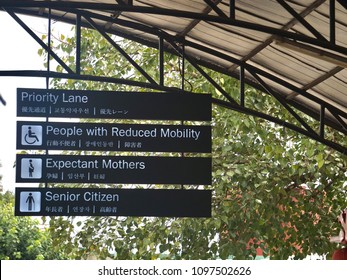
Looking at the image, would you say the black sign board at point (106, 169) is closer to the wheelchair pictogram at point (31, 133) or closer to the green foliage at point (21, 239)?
the wheelchair pictogram at point (31, 133)

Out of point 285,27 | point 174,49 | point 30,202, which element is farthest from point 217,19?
point 174,49

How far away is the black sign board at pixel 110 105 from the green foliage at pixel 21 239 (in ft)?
60.8

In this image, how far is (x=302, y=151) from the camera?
14547mm

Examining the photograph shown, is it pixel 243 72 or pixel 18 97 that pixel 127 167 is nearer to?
pixel 18 97

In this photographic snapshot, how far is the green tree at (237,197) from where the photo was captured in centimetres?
1402

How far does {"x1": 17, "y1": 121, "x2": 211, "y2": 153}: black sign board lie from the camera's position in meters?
8.48

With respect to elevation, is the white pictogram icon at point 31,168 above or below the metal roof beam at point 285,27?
below

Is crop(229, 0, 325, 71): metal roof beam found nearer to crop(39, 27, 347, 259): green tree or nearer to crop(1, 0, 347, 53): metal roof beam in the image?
crop(1, 0, 347, 53): metal roof beam

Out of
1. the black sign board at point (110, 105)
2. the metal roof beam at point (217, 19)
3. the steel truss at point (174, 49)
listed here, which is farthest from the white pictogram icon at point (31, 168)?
the metal roof beam at point (217, 19)

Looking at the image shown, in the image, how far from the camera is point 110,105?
854 centimetres

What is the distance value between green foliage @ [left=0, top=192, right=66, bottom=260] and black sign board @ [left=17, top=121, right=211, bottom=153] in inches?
726

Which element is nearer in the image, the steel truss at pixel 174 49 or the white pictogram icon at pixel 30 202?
the steel truss at pixel 174 49

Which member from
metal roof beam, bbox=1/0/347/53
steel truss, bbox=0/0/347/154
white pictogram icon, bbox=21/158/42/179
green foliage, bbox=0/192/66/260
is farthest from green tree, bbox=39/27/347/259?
green foliage, bbox=0/192/66/260

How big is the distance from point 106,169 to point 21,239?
19651 mm
